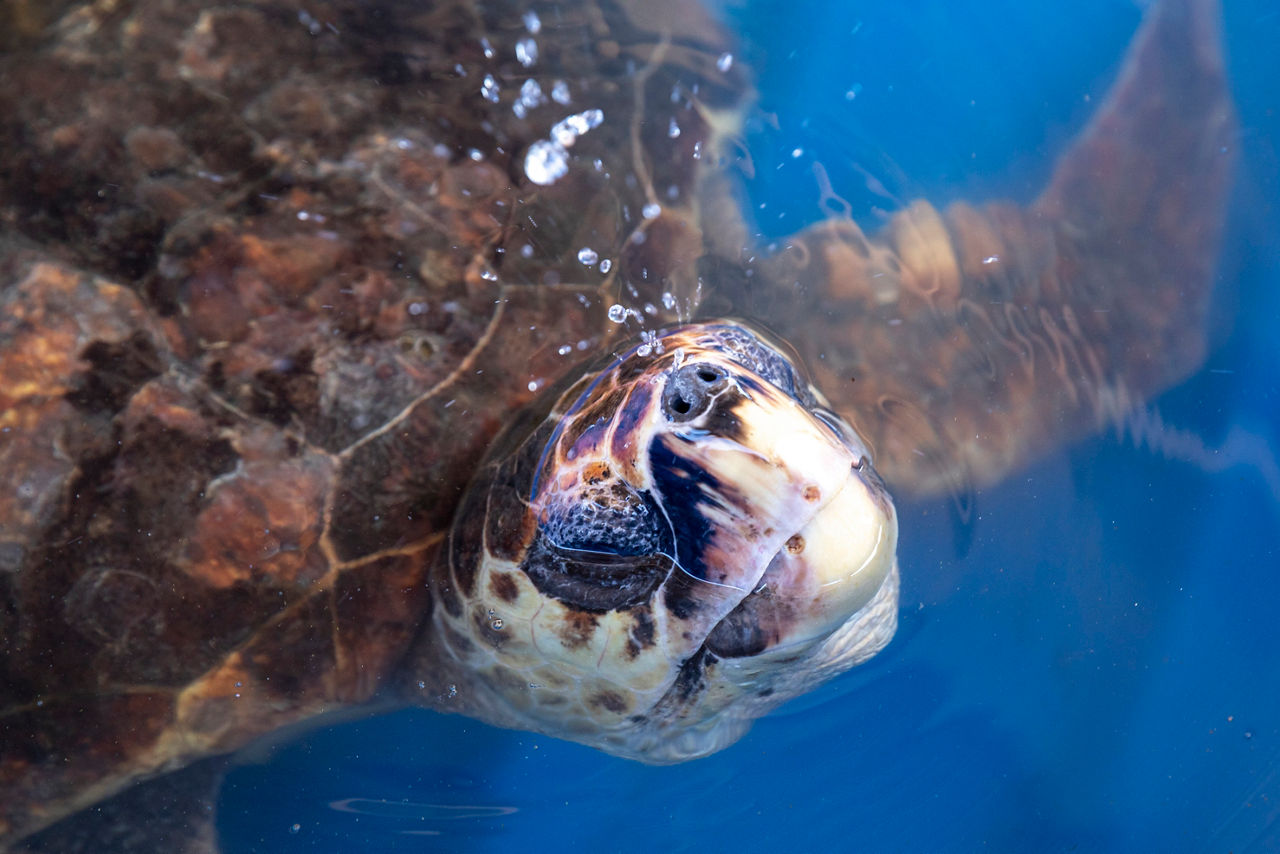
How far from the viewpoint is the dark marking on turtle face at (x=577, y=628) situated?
1.65 m

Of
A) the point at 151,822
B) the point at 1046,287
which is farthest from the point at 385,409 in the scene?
the point at 1046,287

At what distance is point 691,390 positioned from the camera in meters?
1.42

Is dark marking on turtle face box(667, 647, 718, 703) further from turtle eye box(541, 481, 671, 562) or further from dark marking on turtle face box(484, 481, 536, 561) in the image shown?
dark marking on turtle face box(484, 481, 536, 561)

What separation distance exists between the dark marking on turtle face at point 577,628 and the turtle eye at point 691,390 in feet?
1.74

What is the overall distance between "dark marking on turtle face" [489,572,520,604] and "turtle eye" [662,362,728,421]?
0.60 m

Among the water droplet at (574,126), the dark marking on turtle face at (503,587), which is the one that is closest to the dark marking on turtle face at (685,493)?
the dark marking on turtle face at (503,587)

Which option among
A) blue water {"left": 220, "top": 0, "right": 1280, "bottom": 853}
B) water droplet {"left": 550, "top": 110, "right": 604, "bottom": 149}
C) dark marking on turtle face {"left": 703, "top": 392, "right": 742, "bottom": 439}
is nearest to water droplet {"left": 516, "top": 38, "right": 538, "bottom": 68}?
water droplet {"left": 550, "top": 110, "right": 604, "bottom": 149}

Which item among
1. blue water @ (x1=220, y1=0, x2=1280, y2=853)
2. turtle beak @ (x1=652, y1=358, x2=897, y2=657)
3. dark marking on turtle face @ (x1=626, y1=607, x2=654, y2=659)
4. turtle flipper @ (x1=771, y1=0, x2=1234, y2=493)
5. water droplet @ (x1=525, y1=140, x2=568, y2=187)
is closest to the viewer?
turtle beak @ (x1=652, y1=358, x2=897, y2=657)

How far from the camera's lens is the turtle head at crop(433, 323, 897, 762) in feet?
4.54

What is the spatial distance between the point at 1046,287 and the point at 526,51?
1.84 m

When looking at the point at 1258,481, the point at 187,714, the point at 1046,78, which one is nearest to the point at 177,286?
the point at 187,714

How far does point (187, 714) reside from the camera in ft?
6.24

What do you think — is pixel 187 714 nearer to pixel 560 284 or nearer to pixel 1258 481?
pixel 560 284

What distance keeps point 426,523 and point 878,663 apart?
1.67 metres
